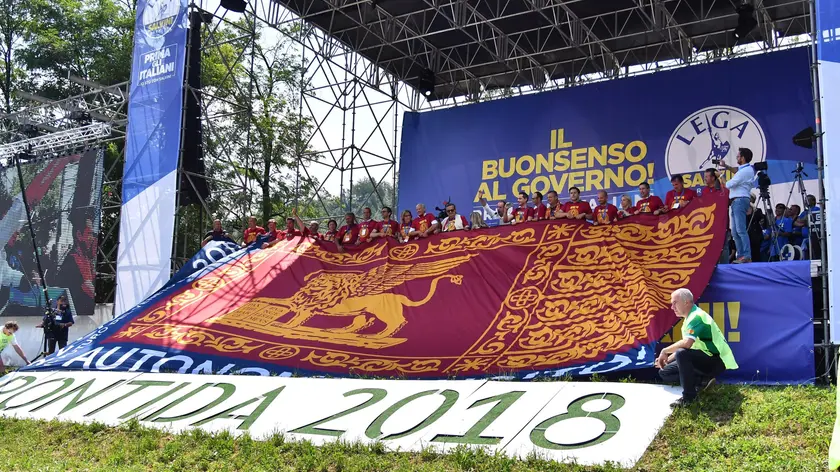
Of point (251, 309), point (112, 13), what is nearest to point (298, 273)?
point (251, 309)

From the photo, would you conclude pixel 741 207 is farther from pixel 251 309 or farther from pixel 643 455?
pixel 251 309

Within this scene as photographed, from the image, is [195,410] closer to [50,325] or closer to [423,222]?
[423,222]

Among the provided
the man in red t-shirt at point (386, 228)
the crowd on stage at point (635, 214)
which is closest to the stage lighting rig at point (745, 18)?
the crowd on stage at point (635, 214)

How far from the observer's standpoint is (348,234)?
957cm

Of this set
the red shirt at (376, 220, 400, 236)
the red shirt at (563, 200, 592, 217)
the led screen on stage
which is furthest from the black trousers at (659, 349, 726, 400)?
the led screen on stage

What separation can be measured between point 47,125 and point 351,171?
6.52 metres

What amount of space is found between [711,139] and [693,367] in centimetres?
841

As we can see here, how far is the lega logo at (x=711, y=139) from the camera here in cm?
1238

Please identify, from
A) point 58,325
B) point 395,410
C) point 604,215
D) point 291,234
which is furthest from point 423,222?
point 58,325

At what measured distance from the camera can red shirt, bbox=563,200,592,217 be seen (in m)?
7.79

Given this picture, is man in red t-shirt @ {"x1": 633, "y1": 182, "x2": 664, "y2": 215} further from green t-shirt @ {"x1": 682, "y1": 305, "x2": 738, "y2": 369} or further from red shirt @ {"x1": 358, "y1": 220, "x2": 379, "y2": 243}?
red shirt @ {"x1": 358, "y1": 220, "x2": 379, "y2": 243}

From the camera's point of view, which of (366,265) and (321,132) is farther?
(321,132)

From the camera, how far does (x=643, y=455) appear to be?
4.67 metres

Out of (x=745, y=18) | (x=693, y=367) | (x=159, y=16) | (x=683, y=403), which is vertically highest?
(x=159, y=16)
